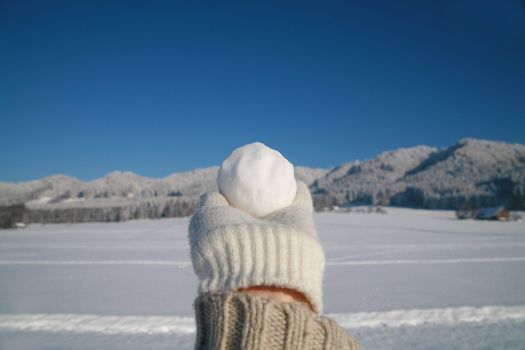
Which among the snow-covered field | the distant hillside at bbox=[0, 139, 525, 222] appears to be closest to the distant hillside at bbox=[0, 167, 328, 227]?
the distant hillside at bbox=[0, 139, 525, 222]

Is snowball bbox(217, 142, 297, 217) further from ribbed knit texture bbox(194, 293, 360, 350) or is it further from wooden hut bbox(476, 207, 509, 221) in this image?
wooden hut bbox(476, 207, 509, 221)

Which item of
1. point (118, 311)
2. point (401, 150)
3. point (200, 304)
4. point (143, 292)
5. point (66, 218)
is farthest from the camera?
point (401, 150)

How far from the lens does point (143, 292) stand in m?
8.49

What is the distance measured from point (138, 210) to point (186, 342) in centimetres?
6188

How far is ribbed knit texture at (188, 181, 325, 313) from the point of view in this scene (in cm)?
114

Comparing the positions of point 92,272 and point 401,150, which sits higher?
point 401,150

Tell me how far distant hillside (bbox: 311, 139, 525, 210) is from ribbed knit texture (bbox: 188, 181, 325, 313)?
240ft

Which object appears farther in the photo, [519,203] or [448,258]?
[519,203]

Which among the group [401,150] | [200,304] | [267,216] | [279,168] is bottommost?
[200,304]

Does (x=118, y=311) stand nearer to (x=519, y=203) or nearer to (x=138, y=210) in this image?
(x=138, y=210)

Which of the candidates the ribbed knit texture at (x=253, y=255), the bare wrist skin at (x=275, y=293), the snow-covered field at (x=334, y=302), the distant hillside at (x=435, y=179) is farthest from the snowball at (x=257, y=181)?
the distant hillside at (x=435, y=179)

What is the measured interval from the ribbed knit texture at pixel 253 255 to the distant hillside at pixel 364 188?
1.18ft

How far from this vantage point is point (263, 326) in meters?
1.07

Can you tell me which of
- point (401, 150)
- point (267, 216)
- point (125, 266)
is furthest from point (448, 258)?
point (401, 150)
